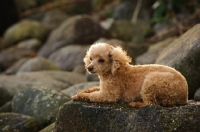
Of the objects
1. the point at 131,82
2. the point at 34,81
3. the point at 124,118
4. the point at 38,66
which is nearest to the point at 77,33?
the point at 38,66

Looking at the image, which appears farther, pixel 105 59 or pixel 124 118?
pixel 105 59

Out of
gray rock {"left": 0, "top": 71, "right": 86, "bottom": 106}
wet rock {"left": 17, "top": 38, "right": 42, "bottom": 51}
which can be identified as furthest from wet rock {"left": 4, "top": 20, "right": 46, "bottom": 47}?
gray rock {"left": 0, "top": 71, "right": 86, "bottom": 106}

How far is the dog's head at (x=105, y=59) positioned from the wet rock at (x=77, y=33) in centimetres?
1283

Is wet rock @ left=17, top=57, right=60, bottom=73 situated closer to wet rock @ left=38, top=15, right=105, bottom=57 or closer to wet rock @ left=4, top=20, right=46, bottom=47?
wet rock @ left=38, top=15, right=105, bottom=57

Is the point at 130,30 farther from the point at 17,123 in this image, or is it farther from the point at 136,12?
the point at 17,123

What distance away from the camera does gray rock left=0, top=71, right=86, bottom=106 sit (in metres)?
11.7

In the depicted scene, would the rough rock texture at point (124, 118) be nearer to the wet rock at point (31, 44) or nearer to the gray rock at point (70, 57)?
the gray rock at point (70, 57)

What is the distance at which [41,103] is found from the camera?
31.6 feet

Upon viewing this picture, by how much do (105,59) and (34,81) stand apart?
648cm

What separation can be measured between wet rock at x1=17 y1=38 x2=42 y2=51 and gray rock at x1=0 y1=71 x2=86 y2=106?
8203 mm

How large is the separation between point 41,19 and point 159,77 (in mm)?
20693

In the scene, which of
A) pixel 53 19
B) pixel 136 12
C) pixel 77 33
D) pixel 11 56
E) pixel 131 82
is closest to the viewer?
pixel 131 82

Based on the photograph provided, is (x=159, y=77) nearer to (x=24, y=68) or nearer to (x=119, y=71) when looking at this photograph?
(x=119, y=71)

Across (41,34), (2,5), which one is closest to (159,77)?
(41,34)
